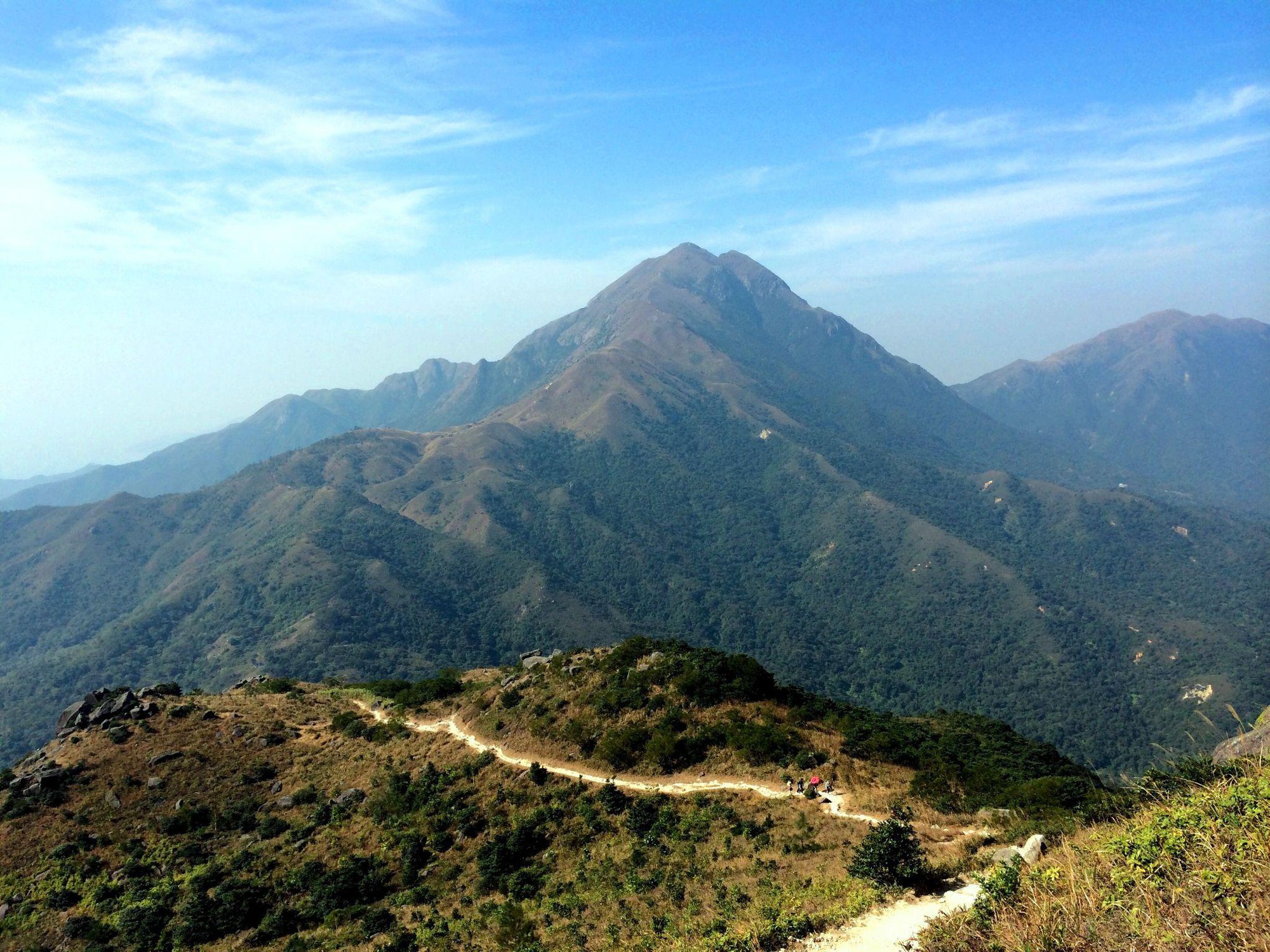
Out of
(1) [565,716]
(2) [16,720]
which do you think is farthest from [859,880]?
(2) [16,720]

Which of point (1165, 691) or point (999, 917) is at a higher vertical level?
point (999, 917)

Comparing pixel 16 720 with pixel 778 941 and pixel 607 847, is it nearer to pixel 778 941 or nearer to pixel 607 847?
pixel 607 847

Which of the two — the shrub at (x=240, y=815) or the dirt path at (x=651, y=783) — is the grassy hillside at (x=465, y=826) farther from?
the dirt path at (x=651, y=783)

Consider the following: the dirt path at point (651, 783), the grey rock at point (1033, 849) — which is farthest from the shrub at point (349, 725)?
the grey rock at point (1033, 849)

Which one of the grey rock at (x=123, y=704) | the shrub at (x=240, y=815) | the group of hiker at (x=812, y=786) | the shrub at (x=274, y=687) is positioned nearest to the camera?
the group of hiker at (x=812, y=786)

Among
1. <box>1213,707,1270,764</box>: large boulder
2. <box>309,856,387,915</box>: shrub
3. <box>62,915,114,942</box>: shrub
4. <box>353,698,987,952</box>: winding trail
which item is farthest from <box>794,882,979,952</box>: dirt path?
<box>62,915,114,942</box>: shrub

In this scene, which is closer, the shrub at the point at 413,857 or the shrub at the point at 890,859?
the shrub at the point at 890,859

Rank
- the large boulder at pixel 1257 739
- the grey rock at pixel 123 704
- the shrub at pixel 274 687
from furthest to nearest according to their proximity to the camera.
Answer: the shrub at pixel 274 687 → the grey rock at pixel 123 704 → the large boulder at pixel 1257 739
